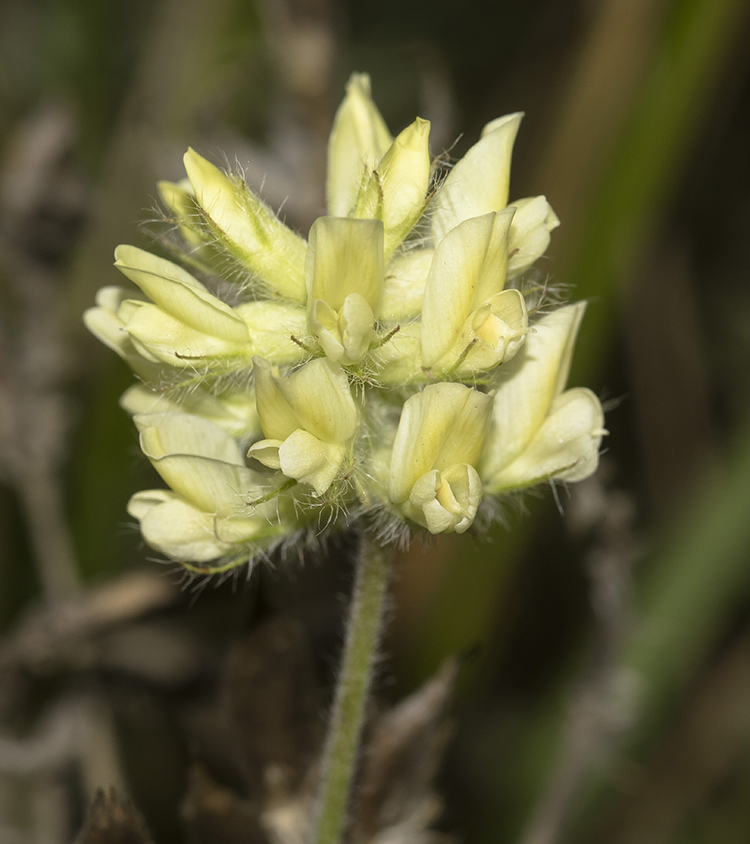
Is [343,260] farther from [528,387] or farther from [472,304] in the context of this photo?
[528,387]

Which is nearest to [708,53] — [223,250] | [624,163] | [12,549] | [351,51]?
[624,163]

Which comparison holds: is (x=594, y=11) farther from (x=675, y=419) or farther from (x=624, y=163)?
(x=675, y=419)

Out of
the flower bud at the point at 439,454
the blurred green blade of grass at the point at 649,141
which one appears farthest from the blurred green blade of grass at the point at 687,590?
the flower bud at the point at 439,454

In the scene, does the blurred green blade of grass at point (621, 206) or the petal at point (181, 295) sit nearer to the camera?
the petal at point (181, 295)

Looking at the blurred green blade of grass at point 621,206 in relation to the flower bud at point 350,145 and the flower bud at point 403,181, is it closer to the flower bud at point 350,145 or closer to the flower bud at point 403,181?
the flower bud at point 350,145

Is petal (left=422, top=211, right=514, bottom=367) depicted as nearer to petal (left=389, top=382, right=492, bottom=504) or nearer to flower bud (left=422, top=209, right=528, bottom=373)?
flower bud (left=422, top=209, right=528, bottom=373)

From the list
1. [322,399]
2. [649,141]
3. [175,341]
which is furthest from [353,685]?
[649,141]
